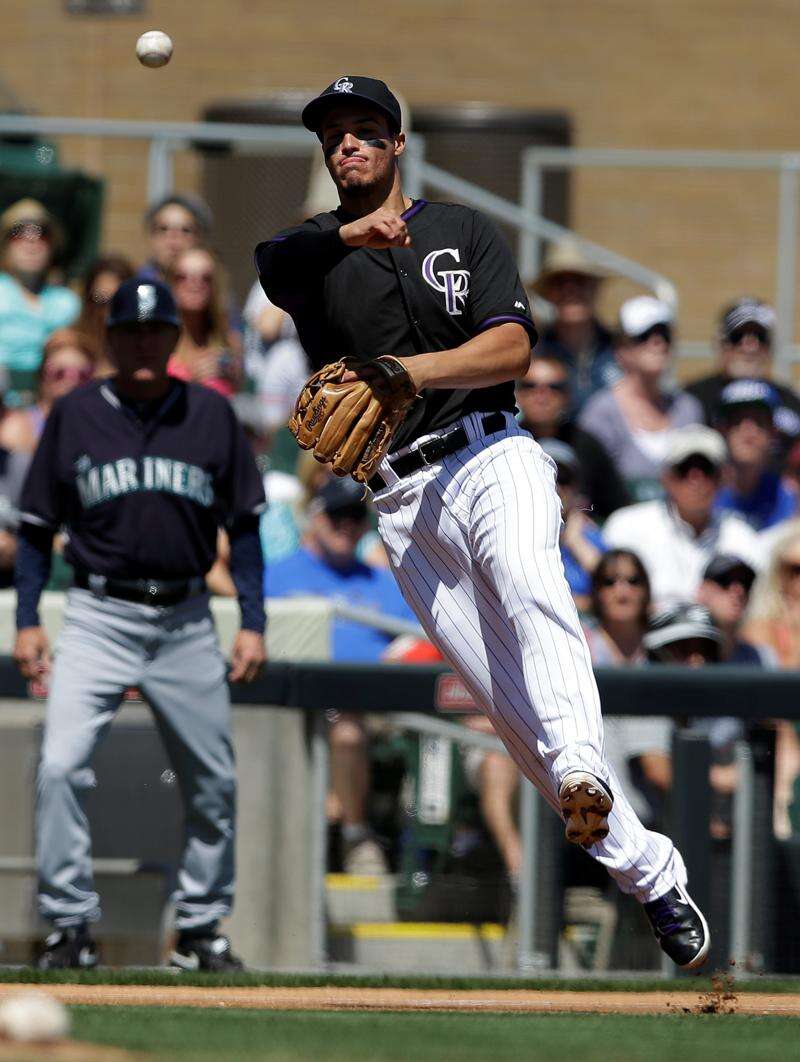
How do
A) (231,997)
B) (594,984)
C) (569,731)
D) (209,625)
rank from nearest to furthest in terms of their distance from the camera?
1. (569,731)
2. (231,997)
3. (594,984)
4. (209,625)

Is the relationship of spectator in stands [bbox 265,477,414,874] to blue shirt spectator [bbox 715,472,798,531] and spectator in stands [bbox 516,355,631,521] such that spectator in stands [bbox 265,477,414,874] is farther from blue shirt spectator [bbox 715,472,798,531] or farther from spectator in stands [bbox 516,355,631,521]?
blue shirt spectator [bbox 715,472,798,531]

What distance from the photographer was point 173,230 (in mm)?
9164

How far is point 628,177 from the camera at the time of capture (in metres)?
12.9

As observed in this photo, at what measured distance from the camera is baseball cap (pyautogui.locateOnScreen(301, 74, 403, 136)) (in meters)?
4.89

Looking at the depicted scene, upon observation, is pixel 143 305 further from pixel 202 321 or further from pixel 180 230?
pixel 180 230

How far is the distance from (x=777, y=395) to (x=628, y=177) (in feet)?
12.0

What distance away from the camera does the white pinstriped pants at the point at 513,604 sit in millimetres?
4637

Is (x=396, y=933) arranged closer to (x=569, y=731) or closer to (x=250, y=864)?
(x=250, y=864)

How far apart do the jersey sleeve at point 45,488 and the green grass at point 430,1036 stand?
201 cm

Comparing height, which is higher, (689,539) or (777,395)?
(777,395)

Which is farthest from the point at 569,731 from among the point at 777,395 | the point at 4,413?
the point at 777,395

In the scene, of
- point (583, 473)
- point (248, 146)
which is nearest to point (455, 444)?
point (583, 473)

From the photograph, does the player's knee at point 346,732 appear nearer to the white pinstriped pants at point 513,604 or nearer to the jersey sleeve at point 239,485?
the jersey sleeve at point 239,485

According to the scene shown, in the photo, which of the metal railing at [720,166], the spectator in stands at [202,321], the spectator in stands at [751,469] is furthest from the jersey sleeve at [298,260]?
the metal railing at [720,166]
